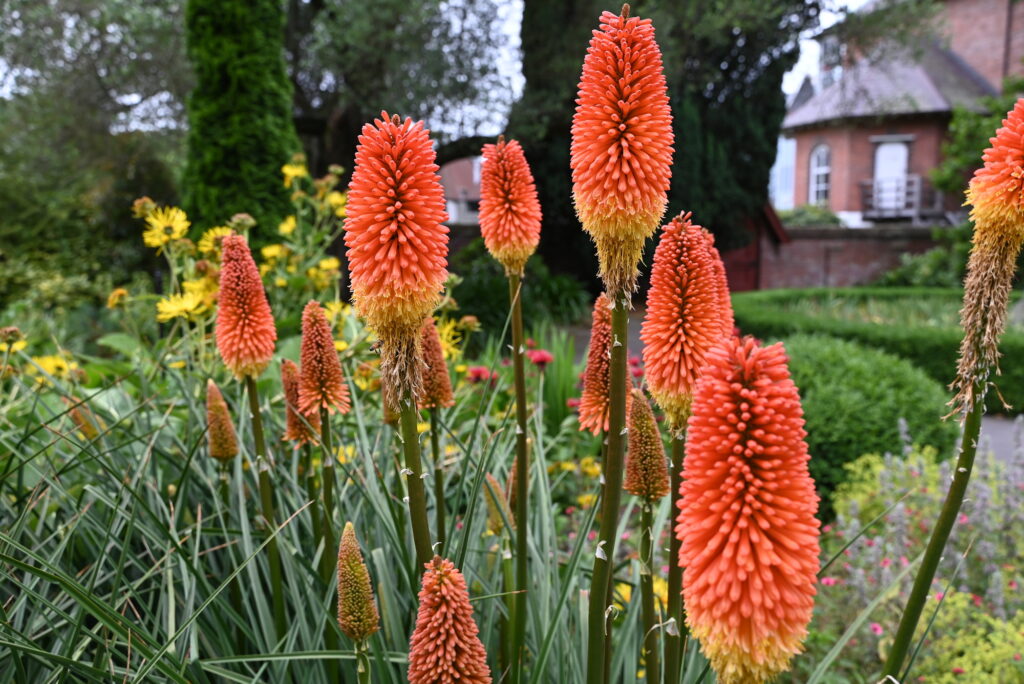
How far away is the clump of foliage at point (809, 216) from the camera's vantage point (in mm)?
34594

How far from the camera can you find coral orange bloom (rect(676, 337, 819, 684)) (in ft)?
3.43

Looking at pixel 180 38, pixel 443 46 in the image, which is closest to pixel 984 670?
pixel 443 46

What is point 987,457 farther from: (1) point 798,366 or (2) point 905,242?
(2) point 905,242

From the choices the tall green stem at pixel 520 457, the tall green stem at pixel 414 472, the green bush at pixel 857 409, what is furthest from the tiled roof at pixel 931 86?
the tall green stem at pixel 414 472

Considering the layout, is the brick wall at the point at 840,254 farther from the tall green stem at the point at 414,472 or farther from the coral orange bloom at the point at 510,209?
the tall green stem at the point at 414,472

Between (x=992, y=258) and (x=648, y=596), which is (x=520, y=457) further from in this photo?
(x=992, y=258)

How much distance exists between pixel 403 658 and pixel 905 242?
29.3 meters

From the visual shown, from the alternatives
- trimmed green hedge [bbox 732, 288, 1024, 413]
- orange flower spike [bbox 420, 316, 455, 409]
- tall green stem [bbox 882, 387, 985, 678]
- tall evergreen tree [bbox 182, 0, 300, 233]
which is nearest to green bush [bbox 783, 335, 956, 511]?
trimmed green hedge [bbox 732, 288, 1024, 413]

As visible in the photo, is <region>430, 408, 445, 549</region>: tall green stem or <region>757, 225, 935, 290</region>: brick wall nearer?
<region>430, 408, 445, 549</region>: tall green stem

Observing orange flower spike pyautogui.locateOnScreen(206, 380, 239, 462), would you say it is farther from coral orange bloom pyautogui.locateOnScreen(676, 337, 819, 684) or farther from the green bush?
the green bush

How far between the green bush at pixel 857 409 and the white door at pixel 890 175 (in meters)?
31.0

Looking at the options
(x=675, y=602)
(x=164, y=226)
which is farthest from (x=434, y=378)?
(x=164, y=226)

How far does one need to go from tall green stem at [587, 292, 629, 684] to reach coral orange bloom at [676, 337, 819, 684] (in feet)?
0.94

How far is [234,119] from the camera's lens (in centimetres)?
1049
